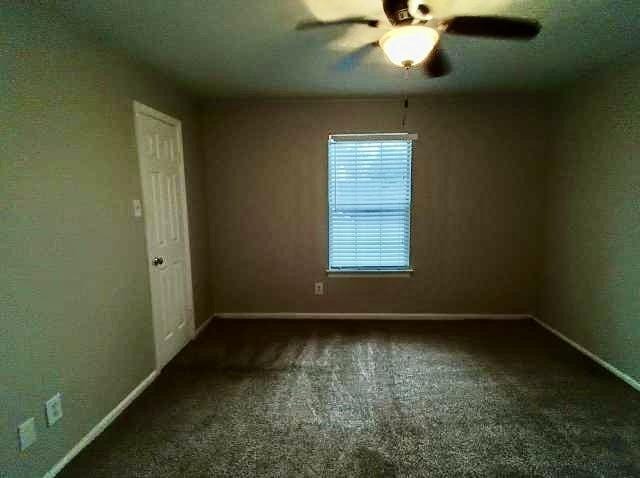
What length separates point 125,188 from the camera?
6.61 ft

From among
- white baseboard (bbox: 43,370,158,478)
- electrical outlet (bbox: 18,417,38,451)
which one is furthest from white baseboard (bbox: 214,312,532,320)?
electrical outlet (bbox: 18,417,38,451)

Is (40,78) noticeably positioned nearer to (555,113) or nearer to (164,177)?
(164,177)

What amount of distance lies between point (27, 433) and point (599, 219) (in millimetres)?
3859

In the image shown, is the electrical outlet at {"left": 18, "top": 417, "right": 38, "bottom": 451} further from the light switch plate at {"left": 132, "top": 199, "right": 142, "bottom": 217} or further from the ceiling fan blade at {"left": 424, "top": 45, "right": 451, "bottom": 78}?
the ceiling fan blade at {"left": 424, "top": 45, "right": 451, "bottom": 78}

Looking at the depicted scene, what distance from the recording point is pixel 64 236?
156cm

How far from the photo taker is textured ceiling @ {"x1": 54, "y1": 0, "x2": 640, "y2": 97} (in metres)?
1.56

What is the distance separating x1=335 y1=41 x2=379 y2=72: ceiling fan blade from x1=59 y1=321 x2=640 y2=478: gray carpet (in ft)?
7.62

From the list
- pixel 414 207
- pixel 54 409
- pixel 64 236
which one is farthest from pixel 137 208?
pixel 414 207

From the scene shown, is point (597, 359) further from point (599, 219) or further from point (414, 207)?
point (414, 207)

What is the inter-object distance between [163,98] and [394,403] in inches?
113

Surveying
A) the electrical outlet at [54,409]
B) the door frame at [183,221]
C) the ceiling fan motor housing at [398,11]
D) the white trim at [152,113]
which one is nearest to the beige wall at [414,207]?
the door frame at [183,221]

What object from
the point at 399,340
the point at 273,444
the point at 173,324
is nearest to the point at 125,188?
the point at 173,324

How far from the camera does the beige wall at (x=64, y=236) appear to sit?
1322 mm

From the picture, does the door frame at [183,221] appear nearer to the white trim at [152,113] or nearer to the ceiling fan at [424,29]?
the white trim at [152,113]
